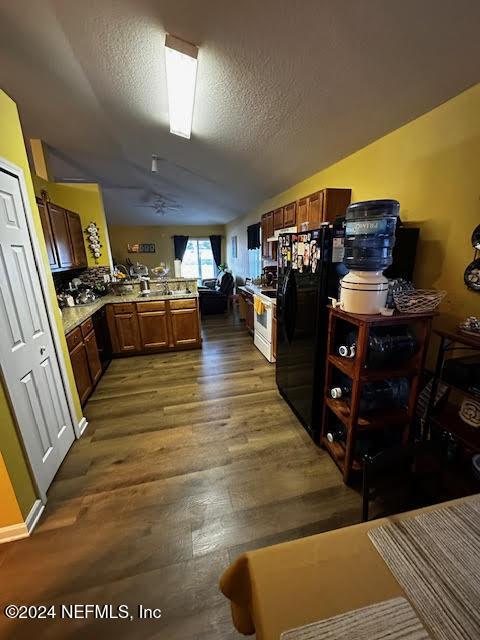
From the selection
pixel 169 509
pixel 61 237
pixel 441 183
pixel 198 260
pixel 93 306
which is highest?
pixel 441 183

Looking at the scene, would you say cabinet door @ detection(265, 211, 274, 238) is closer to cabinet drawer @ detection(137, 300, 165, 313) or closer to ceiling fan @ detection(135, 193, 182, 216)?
cabinet drawer @ detection(137, 300, 165, 313)

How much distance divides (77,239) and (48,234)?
3.40ft

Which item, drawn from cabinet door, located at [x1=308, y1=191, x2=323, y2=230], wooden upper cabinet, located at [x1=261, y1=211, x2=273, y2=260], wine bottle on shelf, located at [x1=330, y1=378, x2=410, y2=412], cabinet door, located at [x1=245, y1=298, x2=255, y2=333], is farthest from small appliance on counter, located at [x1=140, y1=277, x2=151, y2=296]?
wine bottle on shelf, located at [x1=330, y1=378, x2=410, y2=412]

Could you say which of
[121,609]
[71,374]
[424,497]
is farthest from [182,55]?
[424,497]

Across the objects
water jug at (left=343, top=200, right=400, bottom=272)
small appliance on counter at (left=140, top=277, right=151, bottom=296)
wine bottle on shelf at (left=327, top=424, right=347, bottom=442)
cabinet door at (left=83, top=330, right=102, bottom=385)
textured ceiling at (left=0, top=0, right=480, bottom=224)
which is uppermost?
textured ceiling at (left=0, top=0, right=480, bottom=224)

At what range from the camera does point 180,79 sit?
1.96 meters

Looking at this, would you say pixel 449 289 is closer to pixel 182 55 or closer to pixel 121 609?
pixel 182 55

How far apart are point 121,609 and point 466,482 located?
1.91m

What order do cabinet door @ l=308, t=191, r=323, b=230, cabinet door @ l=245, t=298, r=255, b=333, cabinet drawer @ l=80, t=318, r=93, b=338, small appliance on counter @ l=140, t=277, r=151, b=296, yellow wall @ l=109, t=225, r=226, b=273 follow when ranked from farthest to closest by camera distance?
yellow wall @ l=109, t=225, r=226, b=273, cabinet door @ l=245, t=298, r=255, b=333, small appliance on counter @ l=140, t=277, r=151, b=296, cabinet drawer @ l=80, t=318, r=93, b=338, cabinet door @ l=308, t=191, r=323, b=230

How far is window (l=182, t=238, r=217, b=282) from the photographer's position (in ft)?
29.9

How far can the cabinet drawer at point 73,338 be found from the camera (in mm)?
2451

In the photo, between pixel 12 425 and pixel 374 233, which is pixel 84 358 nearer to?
pixel 12 425

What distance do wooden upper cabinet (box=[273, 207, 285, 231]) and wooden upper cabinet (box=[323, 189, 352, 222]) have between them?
1.09m

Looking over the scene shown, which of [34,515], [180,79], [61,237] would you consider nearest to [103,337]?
[61,237]
